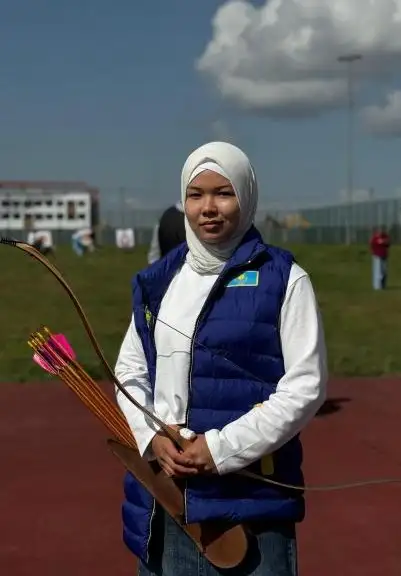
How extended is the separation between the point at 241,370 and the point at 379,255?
65.8ft

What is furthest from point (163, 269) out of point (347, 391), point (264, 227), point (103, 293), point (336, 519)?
point (264, 227)

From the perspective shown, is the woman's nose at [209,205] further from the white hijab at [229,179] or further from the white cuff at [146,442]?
the white cuff at [146,442]

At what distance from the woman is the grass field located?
26.6ft

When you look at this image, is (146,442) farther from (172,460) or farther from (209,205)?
(209,205)

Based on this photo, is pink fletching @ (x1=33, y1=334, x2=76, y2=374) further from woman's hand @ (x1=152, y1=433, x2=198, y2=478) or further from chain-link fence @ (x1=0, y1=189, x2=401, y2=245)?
chain-link fence @ (x1=0, y1=189, x2=401, y2=245)

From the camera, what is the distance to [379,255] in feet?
73.1

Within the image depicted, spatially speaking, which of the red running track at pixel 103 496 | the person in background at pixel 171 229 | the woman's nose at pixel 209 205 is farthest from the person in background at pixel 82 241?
the woman's nose at pixel 209 205

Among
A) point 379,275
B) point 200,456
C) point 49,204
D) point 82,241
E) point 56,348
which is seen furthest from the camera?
point 49,204

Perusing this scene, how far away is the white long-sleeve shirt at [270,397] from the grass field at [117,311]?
8128 mm

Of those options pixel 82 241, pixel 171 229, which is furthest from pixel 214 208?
pixel 82 241

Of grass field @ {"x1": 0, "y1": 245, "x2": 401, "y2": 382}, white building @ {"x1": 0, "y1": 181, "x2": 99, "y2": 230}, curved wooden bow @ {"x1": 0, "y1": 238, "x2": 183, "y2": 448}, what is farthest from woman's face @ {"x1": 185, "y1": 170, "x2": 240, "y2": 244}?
white building @ {"x1": 0, "y1": 181, "x2": 99, "y2": 230}

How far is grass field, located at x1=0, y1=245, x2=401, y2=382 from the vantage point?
39.9 ft

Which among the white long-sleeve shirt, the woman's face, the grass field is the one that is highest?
the woman's face

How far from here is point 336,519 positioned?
5.62 m
